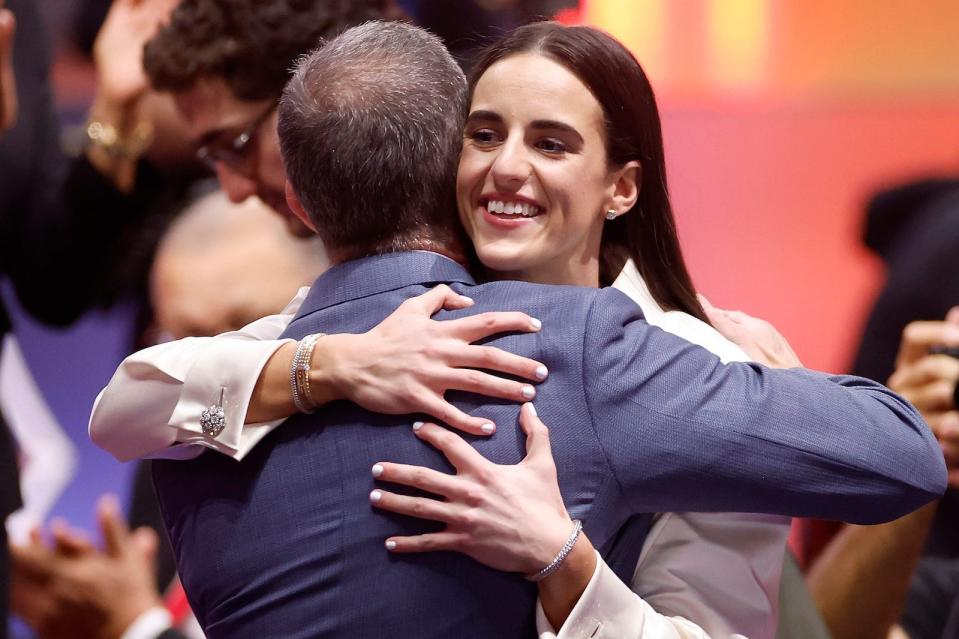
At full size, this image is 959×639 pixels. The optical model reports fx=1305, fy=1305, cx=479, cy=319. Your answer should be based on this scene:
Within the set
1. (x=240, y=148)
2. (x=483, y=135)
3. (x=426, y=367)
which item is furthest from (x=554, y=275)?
(x=240, y=148)

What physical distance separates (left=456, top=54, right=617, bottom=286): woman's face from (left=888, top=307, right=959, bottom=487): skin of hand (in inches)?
42.9

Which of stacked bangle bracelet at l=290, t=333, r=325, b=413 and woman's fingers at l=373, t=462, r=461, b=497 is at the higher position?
stacked bangle bracelet at l=290, t=333, r=325, b=413

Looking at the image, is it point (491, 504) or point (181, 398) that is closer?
point (491, 504)

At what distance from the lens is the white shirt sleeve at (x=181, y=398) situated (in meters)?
1.63

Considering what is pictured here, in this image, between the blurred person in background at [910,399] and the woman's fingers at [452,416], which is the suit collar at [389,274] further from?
the blurred person in background at [910,399]

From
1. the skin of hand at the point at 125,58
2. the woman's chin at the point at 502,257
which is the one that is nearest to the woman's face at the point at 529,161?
the woman's chin at the point at 502,257

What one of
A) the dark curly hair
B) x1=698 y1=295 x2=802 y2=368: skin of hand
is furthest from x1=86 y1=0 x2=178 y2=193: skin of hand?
x1=698 y1=295 x2=802 y2=368: skin of hand

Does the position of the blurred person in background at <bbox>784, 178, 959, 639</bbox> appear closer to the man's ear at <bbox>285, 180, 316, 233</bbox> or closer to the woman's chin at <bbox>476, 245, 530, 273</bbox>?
the woman's chin at <bbox>476, 245, 530, 273</bbox>

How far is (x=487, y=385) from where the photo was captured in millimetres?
1555

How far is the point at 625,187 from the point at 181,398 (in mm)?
730

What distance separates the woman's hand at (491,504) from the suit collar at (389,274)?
20 cm

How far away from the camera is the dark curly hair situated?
2.71 m

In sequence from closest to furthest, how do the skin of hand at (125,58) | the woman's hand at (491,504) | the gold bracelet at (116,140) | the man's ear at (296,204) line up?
the woman's hand at (491,504), the man's ear at (296,204), the skin of hand at (125,58), the gold bracelet at (116,140)

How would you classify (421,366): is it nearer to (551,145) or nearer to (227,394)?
(227,394)
